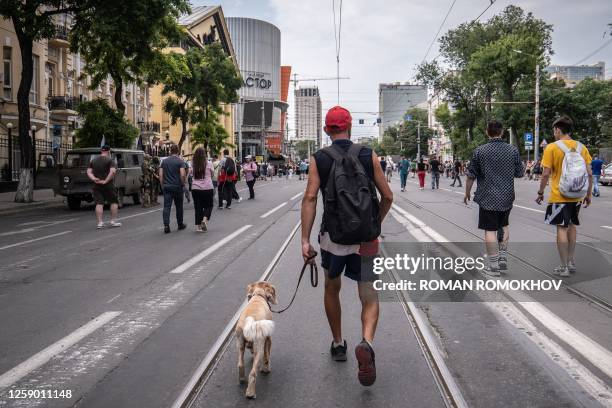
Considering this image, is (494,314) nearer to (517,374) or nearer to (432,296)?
(432,296)

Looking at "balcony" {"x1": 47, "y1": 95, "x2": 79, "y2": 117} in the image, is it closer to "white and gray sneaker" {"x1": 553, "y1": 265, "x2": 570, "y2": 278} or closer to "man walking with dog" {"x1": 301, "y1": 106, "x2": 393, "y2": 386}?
"white and gray sneaker" {"x1": 553, "y1": 265, "x2": 570, "y2": 278}

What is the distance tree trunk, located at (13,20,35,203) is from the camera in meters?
21.3

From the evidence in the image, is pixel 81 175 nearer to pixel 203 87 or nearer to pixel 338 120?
pixel 338 120

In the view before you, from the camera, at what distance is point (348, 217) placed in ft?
12.4

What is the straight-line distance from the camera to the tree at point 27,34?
20.3 meters

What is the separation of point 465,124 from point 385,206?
216 feet

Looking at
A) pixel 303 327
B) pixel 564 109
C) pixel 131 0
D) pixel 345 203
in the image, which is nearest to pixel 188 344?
Result: pixel 303 327

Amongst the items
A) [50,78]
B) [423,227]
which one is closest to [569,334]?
[423,227]

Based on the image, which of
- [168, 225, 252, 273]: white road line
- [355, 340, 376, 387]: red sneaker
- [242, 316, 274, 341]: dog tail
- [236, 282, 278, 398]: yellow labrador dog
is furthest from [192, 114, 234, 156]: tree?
[355, 340, 376, 387]: red sneaker

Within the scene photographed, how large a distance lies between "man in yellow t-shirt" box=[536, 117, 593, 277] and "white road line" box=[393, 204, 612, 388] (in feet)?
3.98

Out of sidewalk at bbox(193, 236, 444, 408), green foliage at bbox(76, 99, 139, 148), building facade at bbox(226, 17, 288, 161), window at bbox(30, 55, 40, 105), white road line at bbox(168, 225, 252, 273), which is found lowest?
white road line at bbox(168, 225, 252, 273)

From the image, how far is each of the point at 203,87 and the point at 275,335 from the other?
40291mm

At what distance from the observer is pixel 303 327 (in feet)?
16.7

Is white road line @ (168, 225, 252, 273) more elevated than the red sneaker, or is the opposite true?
the red sneaker
